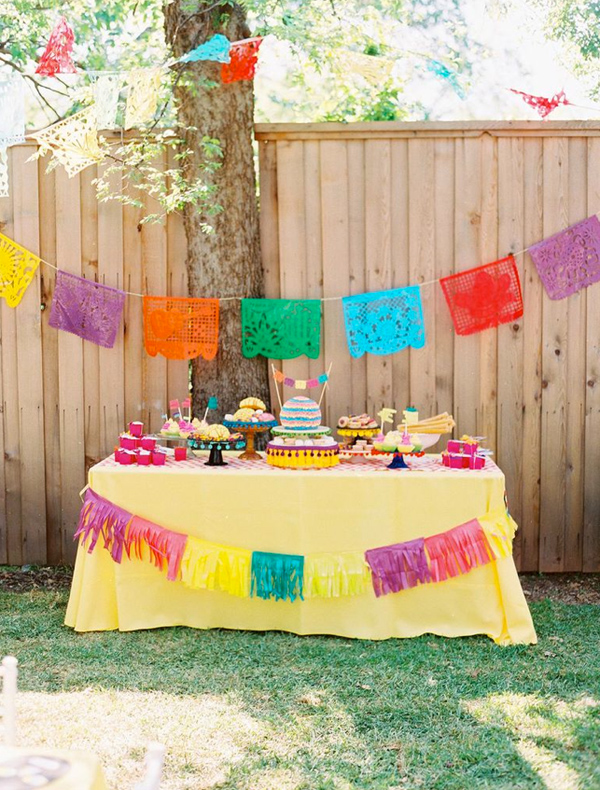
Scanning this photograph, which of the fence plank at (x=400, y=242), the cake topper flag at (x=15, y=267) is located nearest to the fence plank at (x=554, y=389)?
the fence plank at (x=400, y=242)

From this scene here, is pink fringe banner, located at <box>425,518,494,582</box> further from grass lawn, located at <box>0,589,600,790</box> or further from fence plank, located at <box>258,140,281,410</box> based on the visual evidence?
fence plank, located at <box>258,140,281,410</box>

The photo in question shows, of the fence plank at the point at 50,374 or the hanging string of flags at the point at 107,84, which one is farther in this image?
the fence plank at the point at 50,374

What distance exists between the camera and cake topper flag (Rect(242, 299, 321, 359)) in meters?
4.59

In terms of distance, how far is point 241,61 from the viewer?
4312 mm

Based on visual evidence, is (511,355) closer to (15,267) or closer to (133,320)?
(133,320)

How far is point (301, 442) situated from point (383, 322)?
952 millimetres

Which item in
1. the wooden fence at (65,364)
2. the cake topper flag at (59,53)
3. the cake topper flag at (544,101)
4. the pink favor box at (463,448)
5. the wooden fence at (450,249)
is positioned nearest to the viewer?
the cake topper flag at (59,53)

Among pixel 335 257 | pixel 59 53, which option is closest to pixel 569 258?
pixel 335 257

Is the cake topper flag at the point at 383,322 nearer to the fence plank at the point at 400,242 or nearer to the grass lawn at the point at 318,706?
the fence plank at the point at 400,242

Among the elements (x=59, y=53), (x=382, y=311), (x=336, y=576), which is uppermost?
(x=59, y=53)

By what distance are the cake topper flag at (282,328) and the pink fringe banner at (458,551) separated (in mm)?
1286

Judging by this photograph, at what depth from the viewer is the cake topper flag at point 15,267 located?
4695mm

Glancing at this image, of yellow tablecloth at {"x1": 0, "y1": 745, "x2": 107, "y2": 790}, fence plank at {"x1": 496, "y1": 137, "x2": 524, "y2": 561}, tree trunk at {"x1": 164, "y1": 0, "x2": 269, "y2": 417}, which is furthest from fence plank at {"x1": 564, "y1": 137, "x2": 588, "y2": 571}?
yellow tablecloth at {"x1": 0, "y1": 745, "x2": 107, "y2": 790}

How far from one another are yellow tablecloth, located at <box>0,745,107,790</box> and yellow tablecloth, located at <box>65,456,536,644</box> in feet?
7.08
